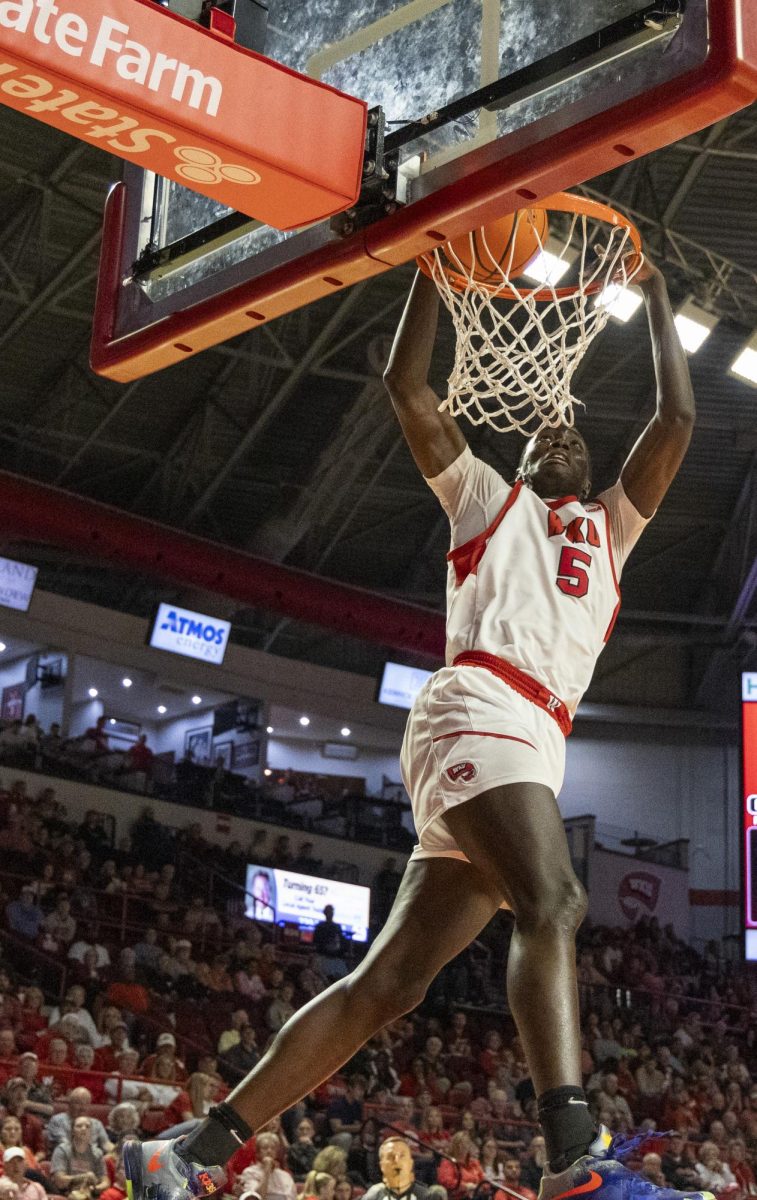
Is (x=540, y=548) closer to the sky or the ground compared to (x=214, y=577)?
closer to the ground

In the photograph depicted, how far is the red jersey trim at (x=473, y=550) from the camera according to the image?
4.06m

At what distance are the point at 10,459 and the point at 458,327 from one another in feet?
58.8

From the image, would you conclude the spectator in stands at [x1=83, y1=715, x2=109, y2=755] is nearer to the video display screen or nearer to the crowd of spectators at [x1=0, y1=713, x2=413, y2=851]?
the crowd of spectators at [x1=0, y1=713, x2=413, y2=851]

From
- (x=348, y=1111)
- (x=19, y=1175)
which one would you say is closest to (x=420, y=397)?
(x=19, y=1175)

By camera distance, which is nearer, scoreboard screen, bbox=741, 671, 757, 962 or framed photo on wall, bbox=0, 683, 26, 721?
scoreboard screen, bbox=741, 671, 757, 962

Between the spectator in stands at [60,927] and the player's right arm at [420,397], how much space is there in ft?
41.1

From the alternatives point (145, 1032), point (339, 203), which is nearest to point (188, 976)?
point (145, 1032)

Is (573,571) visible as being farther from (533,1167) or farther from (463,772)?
(533,1167)

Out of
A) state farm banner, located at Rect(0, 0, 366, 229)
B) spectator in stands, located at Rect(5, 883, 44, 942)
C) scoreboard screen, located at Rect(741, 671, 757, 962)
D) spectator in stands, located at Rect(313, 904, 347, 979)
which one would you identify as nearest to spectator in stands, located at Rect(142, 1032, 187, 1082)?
spectator in stands, located at Rect(5, 883, 44, 942)

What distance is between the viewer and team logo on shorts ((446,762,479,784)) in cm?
360

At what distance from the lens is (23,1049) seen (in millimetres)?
12641

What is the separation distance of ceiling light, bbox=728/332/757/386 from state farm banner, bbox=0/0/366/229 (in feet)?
40.1

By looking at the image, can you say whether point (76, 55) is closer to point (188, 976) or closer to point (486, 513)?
point (486, 513)

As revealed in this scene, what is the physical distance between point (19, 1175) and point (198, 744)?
18.6 m
